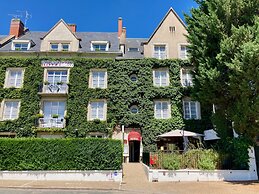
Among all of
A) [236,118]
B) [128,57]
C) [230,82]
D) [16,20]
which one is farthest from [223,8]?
[16,20]

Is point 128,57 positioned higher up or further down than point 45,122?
higher up

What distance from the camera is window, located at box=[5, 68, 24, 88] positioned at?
26812mm

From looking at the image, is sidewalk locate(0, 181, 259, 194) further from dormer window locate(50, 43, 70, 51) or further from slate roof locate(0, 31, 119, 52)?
slate roof locate(0, 31, 119, 52)

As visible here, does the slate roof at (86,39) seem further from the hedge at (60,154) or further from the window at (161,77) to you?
the hedge at (60,154)

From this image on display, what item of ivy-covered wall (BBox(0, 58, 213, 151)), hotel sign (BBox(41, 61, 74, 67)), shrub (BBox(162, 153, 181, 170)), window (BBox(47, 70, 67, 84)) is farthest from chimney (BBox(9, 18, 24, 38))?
shrub (BBox(162, 153, 181, 170))

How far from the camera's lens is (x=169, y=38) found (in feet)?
94.2

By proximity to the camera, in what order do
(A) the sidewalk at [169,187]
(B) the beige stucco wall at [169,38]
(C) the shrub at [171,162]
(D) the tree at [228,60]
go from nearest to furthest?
(A) the sidewalk at [169,187]
(D) the tree at [228,60]
(C) the shrub at [171,162]
(B) the beige stucco wall at [169,38]

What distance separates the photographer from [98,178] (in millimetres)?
15461

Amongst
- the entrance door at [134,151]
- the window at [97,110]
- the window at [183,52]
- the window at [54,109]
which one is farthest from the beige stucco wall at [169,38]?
the window at [54,109]

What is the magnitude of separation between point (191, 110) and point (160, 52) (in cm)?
829

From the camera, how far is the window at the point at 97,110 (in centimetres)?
2621

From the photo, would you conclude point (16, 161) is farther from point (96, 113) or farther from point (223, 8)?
point (223, 8)

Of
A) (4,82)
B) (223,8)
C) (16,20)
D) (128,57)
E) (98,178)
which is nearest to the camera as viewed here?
(98,178)

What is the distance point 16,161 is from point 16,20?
898 inches
